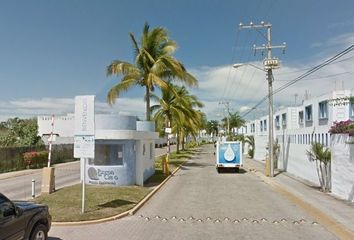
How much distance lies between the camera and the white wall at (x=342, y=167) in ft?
51.6

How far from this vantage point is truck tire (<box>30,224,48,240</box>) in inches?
314

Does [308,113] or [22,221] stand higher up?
[308,113]

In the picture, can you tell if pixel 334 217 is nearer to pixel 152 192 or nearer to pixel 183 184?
pixel 152 192

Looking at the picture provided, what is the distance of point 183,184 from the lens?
2197cm

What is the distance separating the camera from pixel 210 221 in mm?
11977

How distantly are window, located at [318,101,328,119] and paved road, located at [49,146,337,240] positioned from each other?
20.5 metres

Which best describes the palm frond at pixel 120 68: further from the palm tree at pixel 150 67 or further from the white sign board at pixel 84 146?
the white sign board at pixel 84 146

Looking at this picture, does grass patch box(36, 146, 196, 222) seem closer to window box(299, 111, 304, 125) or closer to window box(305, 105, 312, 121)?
window box(305, 105, 312, 121)

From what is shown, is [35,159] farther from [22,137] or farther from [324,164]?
[324,164]

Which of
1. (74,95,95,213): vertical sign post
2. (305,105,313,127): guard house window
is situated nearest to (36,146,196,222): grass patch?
(74,95,95,213): vertical sign post

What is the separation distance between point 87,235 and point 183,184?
12236mm

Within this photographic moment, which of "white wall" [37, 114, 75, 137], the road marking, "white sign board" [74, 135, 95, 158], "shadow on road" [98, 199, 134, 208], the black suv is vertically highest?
"white wall" [37, 114, 75, 137]

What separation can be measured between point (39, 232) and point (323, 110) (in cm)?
3384

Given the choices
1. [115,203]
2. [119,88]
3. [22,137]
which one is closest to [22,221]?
[115,203]
